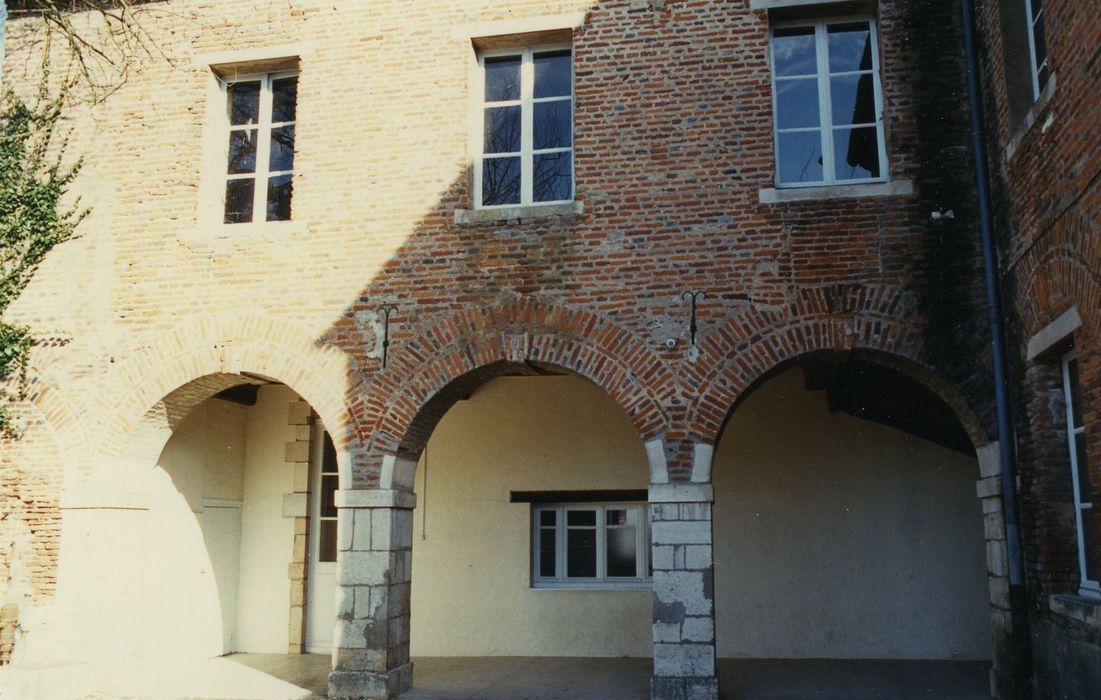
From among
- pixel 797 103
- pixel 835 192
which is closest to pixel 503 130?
pixel 797 103

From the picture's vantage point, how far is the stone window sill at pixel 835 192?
7.71 metres

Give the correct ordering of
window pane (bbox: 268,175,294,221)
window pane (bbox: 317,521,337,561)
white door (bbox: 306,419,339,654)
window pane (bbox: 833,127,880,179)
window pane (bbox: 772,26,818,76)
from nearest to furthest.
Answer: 1. window pane (bbox: 833,127,880,179)
2. window pane (bbox: 772,26,818,76)
3. window pane (bbox: 268,175,294,221)
4. white door (bbox: 306,419,339,654)
5. window pane (bbox: 317,521,337,561)

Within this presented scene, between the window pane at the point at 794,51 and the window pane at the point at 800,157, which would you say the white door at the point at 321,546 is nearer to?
the window pane at the point at 800,157

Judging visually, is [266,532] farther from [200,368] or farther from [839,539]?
[839,539]

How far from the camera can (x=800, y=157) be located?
26.7 feet

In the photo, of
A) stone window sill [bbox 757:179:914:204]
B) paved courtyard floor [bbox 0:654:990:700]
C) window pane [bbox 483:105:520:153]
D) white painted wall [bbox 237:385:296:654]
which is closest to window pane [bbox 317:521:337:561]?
white painted wall [bbox 237:385:296:654]

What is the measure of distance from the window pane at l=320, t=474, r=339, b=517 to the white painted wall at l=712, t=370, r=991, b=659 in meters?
4.34

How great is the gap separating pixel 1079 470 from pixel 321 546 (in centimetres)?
772

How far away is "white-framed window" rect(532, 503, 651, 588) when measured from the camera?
10.3m

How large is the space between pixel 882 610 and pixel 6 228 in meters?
9.16

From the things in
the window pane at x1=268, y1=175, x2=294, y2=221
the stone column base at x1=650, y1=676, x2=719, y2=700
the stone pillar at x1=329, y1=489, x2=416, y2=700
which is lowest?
the stone column base at x1=650, y1=676, x2=719, y2=700

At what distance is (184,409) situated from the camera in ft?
29.3

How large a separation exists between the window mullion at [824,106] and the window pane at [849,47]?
0.23 feet

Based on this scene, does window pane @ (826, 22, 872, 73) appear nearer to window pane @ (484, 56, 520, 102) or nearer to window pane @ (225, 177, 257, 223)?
window pane @ (484, 56, 520, 102)
